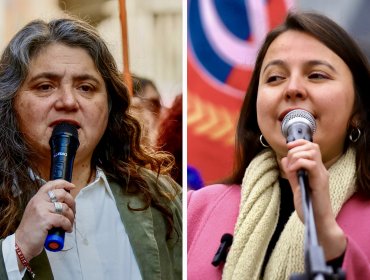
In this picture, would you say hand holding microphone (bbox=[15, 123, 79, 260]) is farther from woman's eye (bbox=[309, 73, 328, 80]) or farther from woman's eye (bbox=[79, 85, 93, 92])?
→ woman's eye (bbox=[309, 73, 328, 80])

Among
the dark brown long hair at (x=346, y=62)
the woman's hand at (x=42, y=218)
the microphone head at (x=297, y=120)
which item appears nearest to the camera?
the microphone head at (x=297, y=120)

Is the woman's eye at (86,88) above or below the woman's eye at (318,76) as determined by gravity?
above

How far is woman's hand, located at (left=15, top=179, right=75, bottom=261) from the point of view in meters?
2.19

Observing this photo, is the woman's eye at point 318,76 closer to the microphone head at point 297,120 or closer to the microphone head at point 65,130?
the microphone head at point 297,120

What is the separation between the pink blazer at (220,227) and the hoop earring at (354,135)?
0.19m

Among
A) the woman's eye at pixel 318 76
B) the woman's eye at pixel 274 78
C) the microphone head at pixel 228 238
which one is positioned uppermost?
the woman's eye at pixel 274 78

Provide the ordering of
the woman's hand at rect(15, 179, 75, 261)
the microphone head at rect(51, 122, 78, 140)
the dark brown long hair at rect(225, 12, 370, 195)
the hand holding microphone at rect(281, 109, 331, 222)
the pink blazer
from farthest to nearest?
the dark brown long hair at rect(225, 12, 370, 195) < the microphone head at rect(51, 122, 78, 140) < the pink blazer < the woman's hand at rect(15, 179, 75, 261) < the hand holding microphone at rect(281, 109, 331, 222)

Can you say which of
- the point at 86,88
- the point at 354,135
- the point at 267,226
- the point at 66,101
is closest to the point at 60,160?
the point at 66,101

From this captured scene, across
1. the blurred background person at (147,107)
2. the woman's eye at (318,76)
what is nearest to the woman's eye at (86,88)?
the blurred background person at (147,107)

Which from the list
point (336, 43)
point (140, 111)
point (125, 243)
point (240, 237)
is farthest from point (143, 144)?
point (336, 43)

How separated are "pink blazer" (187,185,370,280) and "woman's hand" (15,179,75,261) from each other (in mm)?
519

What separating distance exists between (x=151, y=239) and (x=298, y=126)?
33.8 inches

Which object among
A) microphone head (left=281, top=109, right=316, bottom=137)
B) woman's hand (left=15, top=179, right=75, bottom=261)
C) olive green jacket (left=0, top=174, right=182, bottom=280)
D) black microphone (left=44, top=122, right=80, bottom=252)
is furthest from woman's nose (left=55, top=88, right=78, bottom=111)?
microphone head (left=281, top=109, right=316, bottom=137)

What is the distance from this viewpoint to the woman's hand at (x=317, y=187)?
1.93 meters
